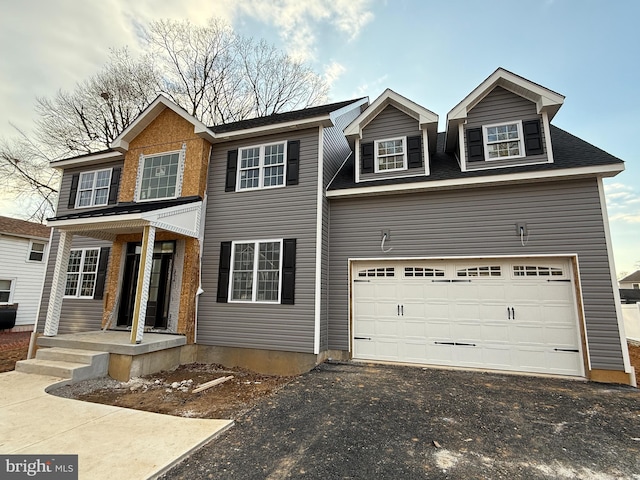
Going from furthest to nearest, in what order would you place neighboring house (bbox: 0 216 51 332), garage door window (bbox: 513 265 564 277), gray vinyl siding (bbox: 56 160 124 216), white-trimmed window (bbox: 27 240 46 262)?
white-trimmed window (bbox: 27 240 46 262)
neighboring house (bbox: 0 216 51 332)
gray vinyl siding (bbox: 56 160 124 216)
garage door window (bbox: 513 265 564 277)

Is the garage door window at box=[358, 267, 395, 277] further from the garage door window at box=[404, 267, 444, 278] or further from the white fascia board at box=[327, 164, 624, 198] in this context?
the white fascia board at box=[327, 164, 624, 198]

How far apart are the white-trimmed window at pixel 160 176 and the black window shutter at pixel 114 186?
1.60 m

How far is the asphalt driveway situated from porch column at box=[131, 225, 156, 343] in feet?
12.0

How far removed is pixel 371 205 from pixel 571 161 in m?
4.56

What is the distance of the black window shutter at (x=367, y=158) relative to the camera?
8.19m

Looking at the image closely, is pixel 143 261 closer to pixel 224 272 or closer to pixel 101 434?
pixel 224 272

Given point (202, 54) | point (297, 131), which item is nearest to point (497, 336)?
point (297, 131)

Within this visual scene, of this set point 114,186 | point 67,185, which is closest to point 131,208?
point 114,186

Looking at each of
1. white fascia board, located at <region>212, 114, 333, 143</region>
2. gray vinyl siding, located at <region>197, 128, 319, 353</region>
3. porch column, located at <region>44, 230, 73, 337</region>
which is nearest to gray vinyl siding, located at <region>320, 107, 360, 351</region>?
gray vinyl siding, located at <region>197, 128, 319, 353</region>

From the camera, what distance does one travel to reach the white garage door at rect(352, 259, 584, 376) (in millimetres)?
6316

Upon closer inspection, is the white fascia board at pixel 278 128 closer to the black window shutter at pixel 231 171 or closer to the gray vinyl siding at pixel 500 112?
the black window shutter at pixel 231 171

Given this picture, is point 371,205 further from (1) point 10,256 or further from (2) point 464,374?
(1) point 10,256

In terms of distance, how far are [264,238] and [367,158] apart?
3.73 metres

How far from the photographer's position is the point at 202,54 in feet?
56.8
